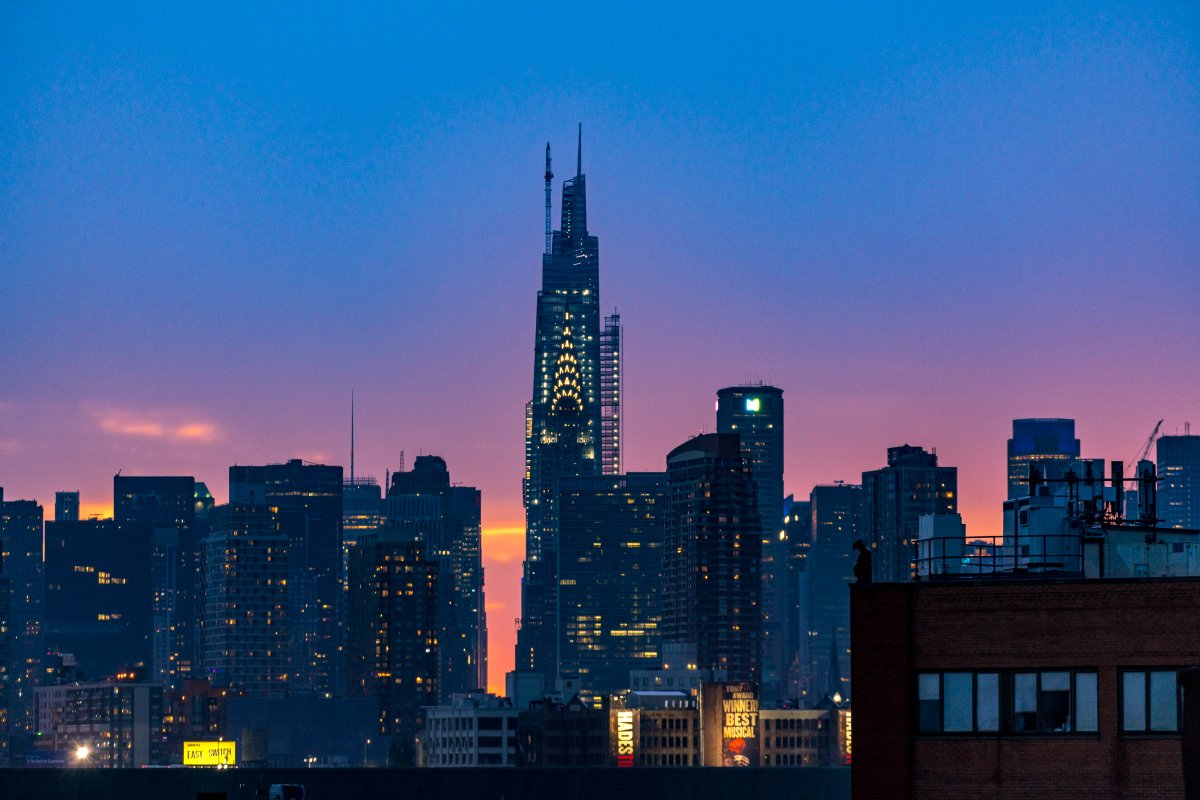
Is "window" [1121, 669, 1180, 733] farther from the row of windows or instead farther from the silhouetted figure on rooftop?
the silhouetted figure on rooftop

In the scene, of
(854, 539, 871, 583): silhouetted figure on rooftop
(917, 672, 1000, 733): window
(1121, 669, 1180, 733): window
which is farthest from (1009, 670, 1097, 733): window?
(854, 539, 871, 583): silhouetted figure on rooftop

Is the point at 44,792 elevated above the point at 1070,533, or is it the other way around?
the point at 1070,533

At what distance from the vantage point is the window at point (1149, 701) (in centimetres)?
6184

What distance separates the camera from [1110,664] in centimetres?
6206

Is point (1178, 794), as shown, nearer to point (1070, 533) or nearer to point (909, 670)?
point (909, 670)

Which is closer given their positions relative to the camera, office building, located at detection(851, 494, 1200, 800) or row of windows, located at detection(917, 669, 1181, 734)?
office building, located at detection(851, 494, 1200, 800)

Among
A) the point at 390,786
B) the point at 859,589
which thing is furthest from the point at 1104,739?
the point at 390,786

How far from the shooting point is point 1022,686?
62812mm

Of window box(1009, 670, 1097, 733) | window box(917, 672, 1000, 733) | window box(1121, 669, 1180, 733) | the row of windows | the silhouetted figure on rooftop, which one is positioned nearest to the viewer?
the silhouetted figure on rooftop

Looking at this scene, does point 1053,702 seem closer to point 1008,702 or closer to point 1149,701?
point 1008,702

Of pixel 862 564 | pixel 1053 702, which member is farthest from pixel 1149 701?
pixel 862 564

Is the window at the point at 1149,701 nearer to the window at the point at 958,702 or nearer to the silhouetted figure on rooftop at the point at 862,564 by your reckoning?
the window at the point at 958,702

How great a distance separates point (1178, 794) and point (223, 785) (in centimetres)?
12580

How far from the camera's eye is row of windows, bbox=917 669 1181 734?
203 ft
